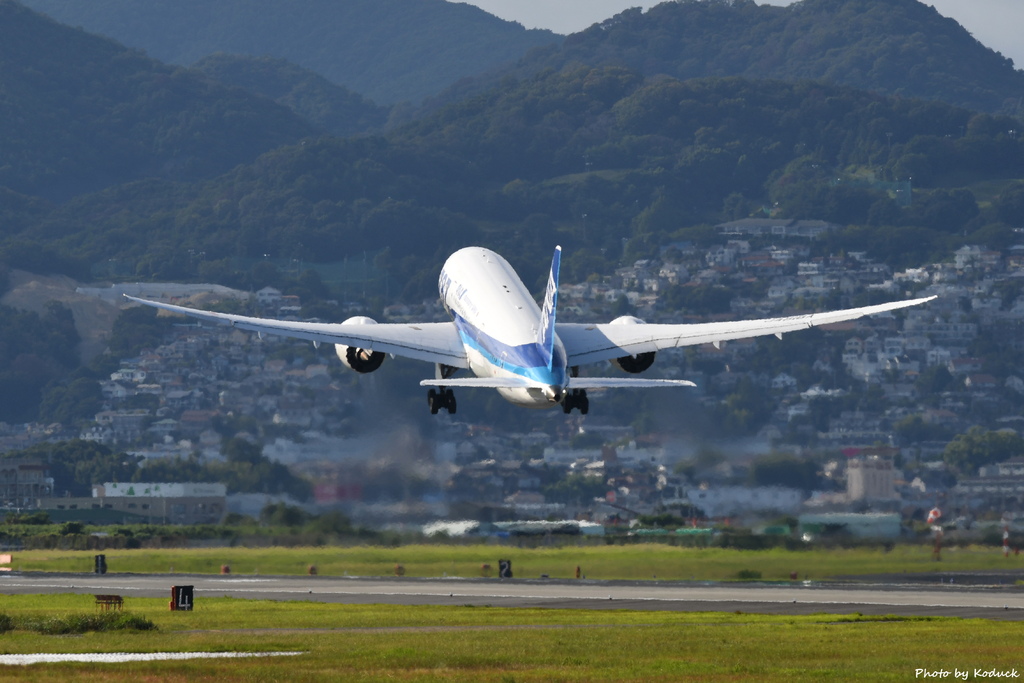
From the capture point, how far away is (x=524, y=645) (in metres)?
55.8

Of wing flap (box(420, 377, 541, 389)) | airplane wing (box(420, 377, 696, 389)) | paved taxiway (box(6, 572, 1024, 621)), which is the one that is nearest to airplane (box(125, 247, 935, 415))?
wing flap (box(420, 377, 541, 389))

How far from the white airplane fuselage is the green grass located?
51.5ft

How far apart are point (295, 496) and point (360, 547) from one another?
509 centimetres

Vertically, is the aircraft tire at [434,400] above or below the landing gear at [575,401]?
above

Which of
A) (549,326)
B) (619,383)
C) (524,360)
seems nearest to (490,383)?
(524,360)

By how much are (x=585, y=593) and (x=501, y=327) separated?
13578mm

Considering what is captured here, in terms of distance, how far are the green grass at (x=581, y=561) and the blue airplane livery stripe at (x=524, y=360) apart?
61.4ft

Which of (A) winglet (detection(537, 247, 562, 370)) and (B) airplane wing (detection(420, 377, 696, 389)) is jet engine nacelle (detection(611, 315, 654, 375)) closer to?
(A) winglet (detection(537, 247, 562, 370))

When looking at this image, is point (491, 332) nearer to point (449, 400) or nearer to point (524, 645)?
point (449, 400)

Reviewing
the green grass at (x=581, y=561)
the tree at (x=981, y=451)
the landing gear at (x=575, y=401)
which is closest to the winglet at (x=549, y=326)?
the landing gear at (x=575, y=401)

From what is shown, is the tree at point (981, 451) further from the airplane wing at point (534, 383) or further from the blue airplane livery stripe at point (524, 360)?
the airplane wing at point (534, 383)

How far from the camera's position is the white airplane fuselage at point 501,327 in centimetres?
6869

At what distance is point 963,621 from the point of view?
63938 millimetres

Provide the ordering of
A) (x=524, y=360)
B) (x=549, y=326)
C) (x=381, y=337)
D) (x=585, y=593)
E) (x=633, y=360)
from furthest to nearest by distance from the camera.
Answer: (x=633, y=360) < (x=585, y=593) < (x=381, y=337) < (x=524, y=360) < (x=549, y=326)
